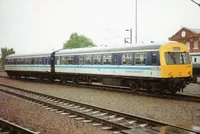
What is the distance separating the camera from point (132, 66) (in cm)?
1853

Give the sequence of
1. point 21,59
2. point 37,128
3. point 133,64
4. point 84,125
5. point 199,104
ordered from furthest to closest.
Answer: point 21,59, point 133,64, point 199,104, point 84,125, point 37,128

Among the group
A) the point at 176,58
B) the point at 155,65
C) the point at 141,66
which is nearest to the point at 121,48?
the point at 141,66

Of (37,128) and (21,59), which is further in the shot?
(21,59)

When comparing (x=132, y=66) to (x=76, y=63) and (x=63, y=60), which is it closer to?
(x=76, y=63)

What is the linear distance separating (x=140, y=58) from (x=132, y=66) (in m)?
0.87

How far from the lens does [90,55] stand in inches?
898

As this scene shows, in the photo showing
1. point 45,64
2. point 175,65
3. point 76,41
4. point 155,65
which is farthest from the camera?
point 76,41

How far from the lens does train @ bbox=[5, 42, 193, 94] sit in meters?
16.8

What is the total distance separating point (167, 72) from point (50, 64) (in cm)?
1467

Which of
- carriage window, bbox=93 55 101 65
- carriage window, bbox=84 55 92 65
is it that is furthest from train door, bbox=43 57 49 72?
carriage window, bbox=93 55 101 65

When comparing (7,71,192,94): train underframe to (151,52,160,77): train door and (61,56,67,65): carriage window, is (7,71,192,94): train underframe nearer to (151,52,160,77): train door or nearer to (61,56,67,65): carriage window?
(151,52,160,77): train door

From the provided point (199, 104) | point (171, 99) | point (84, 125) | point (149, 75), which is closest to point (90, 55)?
point (149, 75)

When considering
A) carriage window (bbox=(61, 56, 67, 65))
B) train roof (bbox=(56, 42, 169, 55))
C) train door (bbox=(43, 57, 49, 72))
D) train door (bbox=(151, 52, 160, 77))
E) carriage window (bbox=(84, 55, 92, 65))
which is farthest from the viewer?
train door (bbox=(43, 57, 49, 72))

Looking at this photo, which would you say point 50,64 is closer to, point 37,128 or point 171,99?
point 171,99
